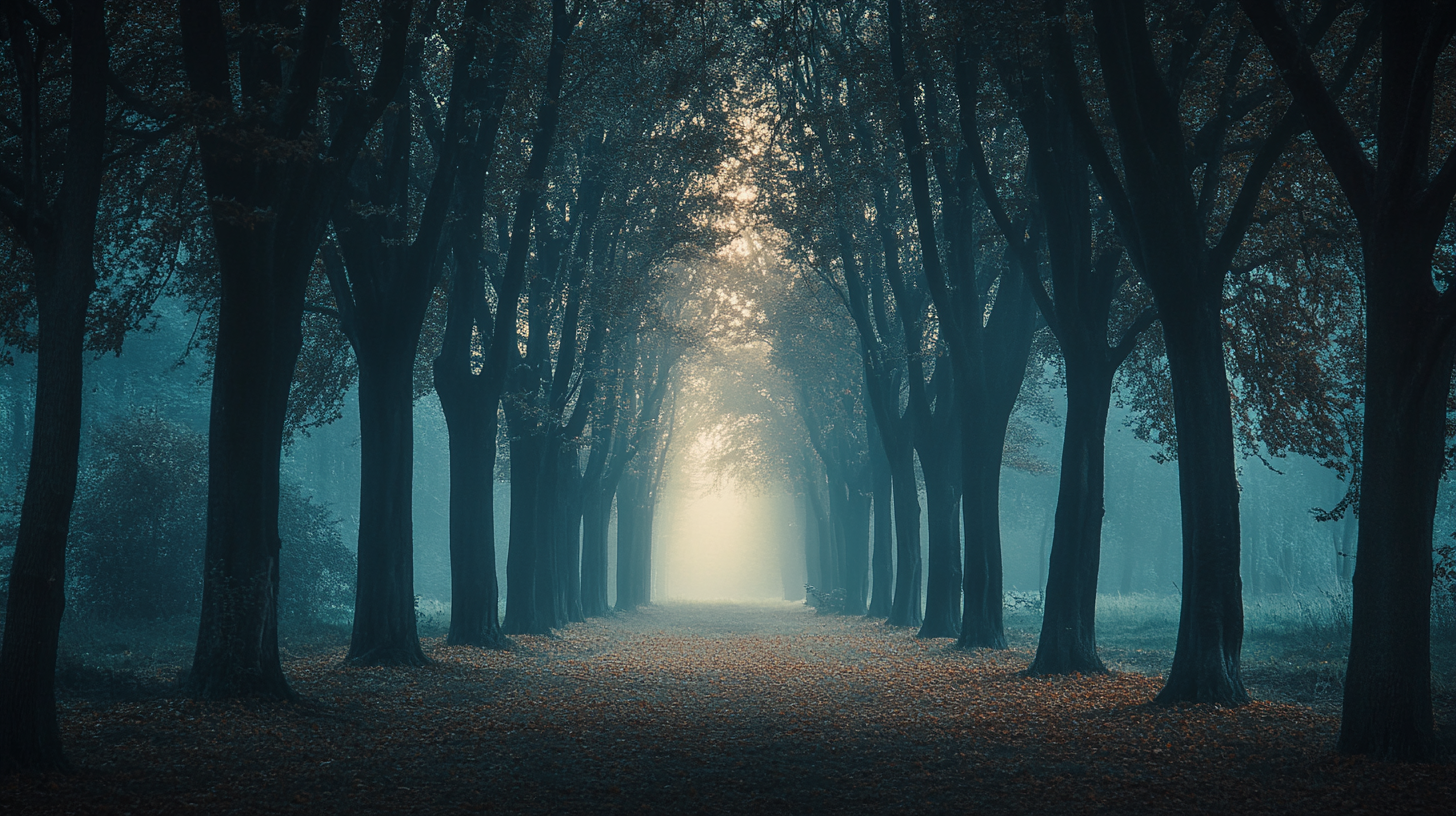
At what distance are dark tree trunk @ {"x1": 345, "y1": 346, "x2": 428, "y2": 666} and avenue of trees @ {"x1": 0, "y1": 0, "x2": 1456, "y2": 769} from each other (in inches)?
2.8

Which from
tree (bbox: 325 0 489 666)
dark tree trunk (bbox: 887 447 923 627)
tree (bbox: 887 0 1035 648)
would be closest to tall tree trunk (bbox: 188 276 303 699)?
tree (bbox: 325 0 489 666)

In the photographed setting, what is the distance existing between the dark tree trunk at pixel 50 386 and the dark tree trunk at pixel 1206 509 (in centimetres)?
1037

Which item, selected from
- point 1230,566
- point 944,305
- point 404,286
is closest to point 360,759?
point 404,286

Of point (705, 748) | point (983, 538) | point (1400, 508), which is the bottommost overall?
point (705, 748)

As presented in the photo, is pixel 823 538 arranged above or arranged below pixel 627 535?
below

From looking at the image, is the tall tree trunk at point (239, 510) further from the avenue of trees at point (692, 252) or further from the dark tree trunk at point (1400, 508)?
the dark tree trunk at point (1400, 508)

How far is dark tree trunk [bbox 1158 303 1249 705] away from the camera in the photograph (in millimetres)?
10500

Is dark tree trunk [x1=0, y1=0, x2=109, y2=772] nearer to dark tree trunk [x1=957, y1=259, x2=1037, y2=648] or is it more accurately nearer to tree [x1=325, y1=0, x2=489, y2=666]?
tree [x1=325, y1=0, x2=489, y2=666]

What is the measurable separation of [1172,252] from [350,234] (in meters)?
10.9

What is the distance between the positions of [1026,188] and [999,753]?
35.2 feet

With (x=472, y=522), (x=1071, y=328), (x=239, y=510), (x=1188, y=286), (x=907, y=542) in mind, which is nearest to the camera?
(x=239, y=510)

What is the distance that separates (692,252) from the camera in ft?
71.7

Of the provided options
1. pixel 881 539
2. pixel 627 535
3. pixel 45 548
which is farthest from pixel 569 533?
pixel 45 548

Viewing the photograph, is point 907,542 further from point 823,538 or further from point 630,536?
point 823,538
